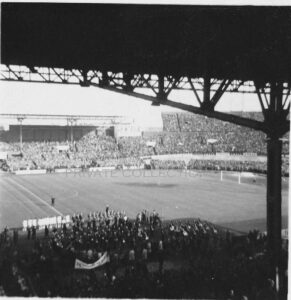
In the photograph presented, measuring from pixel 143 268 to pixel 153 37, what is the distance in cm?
720

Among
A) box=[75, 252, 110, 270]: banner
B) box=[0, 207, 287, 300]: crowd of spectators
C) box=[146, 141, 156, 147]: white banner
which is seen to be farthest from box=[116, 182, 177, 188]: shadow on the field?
box=[146, 141, 156, 147]: white banner

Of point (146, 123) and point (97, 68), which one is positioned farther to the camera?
point (146, 123)

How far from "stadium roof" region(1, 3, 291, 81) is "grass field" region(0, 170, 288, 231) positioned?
1414 cm

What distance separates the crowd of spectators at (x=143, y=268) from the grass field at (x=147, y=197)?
7.50m

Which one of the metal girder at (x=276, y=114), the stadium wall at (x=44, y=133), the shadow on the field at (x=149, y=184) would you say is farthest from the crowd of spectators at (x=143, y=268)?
the stadium wall at (x=44, y=133)

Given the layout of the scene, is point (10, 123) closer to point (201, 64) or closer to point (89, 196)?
point (89, 196)

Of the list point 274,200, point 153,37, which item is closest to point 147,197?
point 274,200

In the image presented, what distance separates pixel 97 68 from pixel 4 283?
22.6 feet

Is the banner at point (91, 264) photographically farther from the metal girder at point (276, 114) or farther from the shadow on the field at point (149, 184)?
the shadow on the field at point (149, 184)

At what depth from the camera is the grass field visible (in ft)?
90.6

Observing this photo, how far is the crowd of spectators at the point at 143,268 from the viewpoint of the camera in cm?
1116

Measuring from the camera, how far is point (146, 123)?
84.6 m

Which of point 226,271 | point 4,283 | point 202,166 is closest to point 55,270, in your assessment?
point 4,283

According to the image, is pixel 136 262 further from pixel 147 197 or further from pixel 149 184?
pixel 149 184
